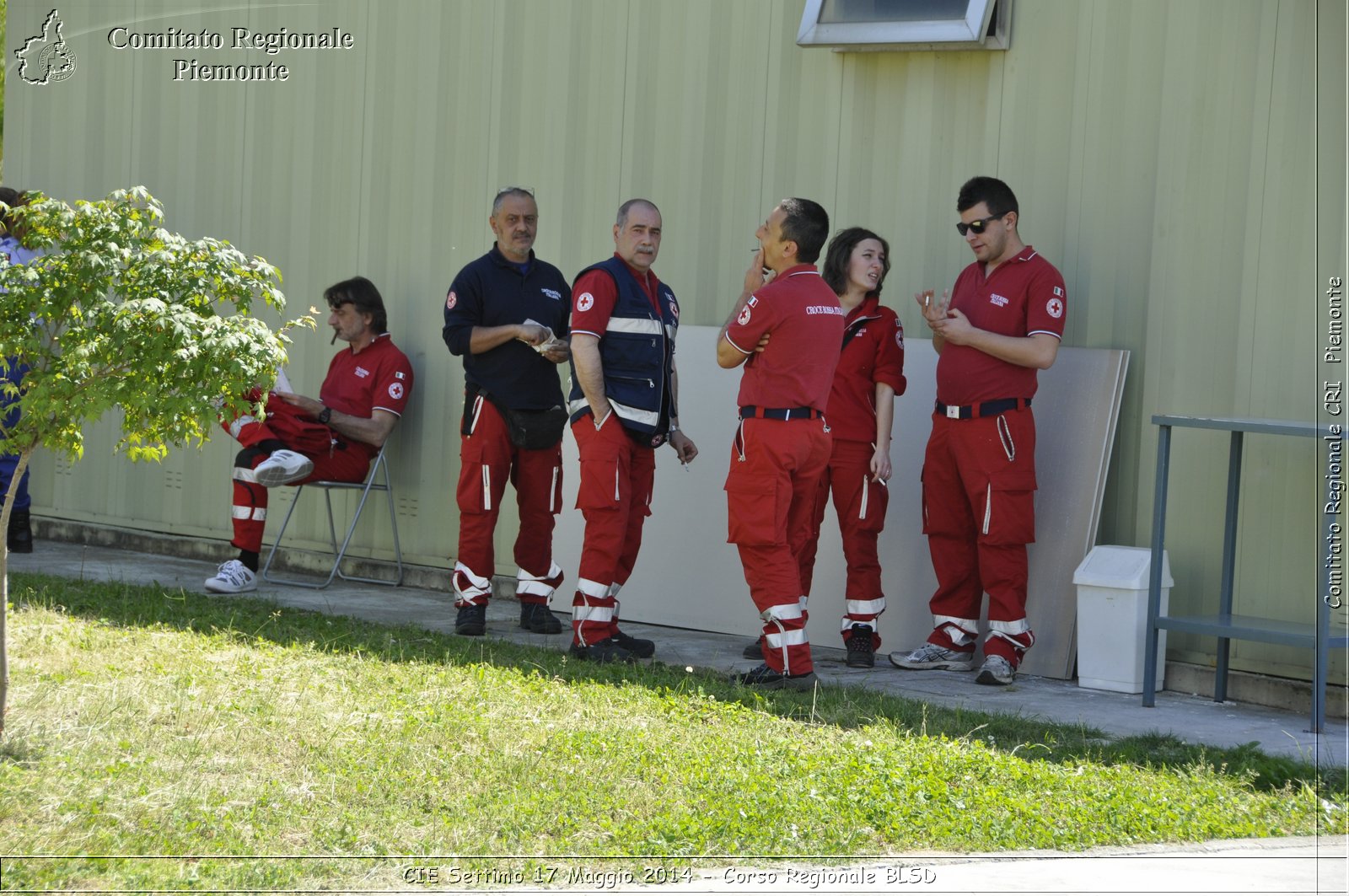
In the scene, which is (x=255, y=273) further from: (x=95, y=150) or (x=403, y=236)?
(x=95, y=150)

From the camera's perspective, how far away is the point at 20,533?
982 cm

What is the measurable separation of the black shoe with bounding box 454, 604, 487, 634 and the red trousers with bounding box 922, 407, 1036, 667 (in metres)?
2.21

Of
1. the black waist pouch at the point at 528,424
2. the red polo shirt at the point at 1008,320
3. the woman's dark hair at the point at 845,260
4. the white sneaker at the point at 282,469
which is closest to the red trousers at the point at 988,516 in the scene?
the red polo shirt at the point at 1008,320

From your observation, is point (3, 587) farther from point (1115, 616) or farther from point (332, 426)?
point (1115, 616)

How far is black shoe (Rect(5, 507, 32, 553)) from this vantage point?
9.80m

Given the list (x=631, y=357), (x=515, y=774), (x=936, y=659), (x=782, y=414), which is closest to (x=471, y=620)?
(x=631, y=357)

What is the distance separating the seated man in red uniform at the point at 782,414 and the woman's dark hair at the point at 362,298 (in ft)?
11.2

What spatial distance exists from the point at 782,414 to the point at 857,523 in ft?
3.50

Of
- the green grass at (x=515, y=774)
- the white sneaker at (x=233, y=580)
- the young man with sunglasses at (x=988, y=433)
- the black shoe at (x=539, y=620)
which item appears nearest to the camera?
the green grass at (x=515, y=774)

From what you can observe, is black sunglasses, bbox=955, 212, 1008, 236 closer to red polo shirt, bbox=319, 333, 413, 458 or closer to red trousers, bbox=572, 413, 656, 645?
red trousers, bbox=572, 413, 656, 645

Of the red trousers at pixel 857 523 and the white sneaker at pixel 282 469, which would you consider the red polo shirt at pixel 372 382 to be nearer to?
the white sneaker at pixel 282 469

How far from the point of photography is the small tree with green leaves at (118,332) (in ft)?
15.2

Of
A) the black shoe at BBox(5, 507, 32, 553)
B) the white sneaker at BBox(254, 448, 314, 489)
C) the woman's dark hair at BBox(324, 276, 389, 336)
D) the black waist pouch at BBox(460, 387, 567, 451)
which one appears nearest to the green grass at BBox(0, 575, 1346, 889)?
the black waist pouch at BBox(460, 387, 567, 451)

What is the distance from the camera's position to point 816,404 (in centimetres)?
621
